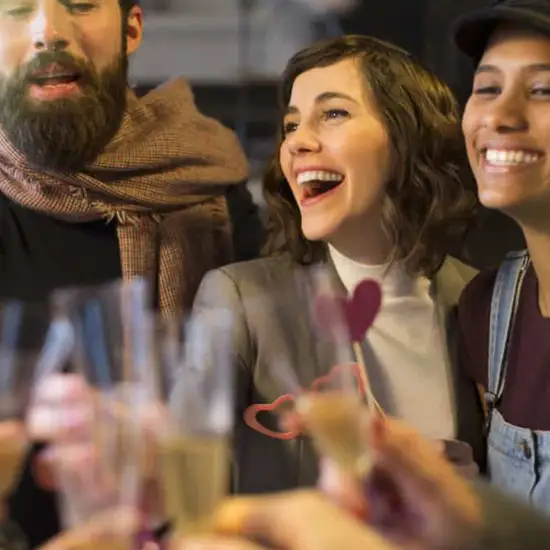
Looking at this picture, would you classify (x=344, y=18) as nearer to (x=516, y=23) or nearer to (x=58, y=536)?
(x=516, y=23)

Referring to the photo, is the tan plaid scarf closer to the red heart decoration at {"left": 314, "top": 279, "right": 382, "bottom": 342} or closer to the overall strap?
the red heart decoration at {"left": 314, "top": 279, "right": 382, "bottom": 342}

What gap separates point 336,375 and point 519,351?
177mm

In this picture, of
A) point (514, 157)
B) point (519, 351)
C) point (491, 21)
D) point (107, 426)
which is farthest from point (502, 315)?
point (107, 426)

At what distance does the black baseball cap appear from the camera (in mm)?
586

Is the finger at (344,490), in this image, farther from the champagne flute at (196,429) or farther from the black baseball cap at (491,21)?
the black baseball cap at (491,21)

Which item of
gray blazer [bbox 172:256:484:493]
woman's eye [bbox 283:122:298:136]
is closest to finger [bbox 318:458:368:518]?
gray blazer [bbox 172:256:484:493]

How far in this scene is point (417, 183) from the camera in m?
0.62

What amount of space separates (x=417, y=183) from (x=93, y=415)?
1.01ft

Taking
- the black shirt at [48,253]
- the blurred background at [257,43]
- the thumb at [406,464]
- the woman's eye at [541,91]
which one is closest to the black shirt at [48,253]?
the black shirt at [48,253]

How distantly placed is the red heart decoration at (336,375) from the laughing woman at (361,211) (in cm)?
1

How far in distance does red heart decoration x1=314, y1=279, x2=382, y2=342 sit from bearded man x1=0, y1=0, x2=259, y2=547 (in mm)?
101

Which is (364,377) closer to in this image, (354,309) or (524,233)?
(354,309)

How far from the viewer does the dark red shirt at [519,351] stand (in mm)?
631

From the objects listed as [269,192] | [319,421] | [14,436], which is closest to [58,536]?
[14,436]
